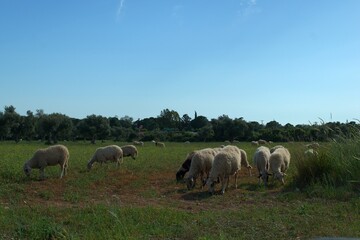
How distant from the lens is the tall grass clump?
553 inches

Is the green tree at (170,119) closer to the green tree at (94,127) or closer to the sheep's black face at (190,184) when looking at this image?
the green tree at (94,127)

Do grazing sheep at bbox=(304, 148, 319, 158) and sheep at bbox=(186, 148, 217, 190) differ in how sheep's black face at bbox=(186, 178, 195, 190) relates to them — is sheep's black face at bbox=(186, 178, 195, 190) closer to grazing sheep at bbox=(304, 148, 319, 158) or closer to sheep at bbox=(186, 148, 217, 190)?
sheep at bbox=(186, 148, 217, 190)

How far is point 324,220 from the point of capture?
376 inches

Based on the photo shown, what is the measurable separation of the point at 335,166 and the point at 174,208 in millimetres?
6867

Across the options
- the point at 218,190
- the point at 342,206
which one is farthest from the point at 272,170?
the point at 342,206

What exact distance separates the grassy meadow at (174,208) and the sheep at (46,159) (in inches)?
21.5

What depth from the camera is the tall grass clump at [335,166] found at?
46.1 feet

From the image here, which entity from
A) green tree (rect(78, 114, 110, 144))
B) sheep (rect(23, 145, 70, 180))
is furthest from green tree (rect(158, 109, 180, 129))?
sheep (rect(23, 145, 70, 180))

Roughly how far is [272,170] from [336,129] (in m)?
Answer: 3.22

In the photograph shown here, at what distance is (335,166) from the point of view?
49.6 feet

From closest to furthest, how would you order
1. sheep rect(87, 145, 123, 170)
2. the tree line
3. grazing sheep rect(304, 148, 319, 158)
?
grazing sheep rect(304, 148, 319, 158), sheep rect(87, 145, 123, 170), the tree line

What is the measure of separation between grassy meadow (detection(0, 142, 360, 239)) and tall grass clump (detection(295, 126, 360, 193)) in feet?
0.16

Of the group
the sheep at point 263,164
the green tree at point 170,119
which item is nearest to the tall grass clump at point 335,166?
the sheep at point 263,164

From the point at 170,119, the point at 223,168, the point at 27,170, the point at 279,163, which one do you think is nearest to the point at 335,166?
the point at 279,163
